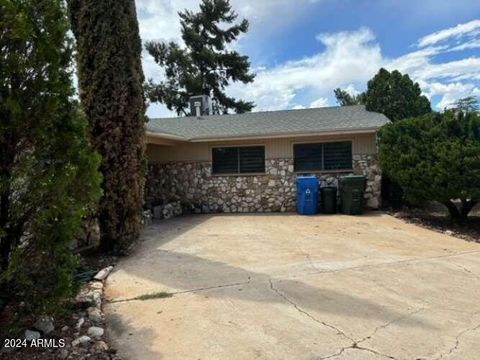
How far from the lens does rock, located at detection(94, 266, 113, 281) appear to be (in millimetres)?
5220

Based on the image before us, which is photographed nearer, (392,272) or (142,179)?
(392,272)

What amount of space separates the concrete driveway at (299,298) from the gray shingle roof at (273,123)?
4.67 metres

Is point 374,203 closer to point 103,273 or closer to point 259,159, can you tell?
point 259,159

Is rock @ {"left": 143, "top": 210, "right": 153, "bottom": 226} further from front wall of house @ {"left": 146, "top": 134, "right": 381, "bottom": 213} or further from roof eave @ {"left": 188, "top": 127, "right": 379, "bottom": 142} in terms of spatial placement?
roof eave @ {"left": 188, "top": 127, "right": 379, "bottom": 142}

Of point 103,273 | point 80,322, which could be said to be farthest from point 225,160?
point 80,322

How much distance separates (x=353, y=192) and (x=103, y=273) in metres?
7.82

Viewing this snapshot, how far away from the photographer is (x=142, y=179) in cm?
705

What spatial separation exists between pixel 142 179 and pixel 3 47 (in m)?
4.18

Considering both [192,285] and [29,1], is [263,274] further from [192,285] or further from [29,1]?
[29,1]

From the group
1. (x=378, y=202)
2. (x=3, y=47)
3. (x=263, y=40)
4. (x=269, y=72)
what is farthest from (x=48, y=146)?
(x=269, y=72)

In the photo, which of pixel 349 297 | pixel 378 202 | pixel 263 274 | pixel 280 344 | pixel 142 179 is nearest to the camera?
pixel 280 344

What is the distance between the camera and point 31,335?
323cm

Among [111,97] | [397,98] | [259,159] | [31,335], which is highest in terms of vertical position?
[397,98]

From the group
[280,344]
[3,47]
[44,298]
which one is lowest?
[280,344]
